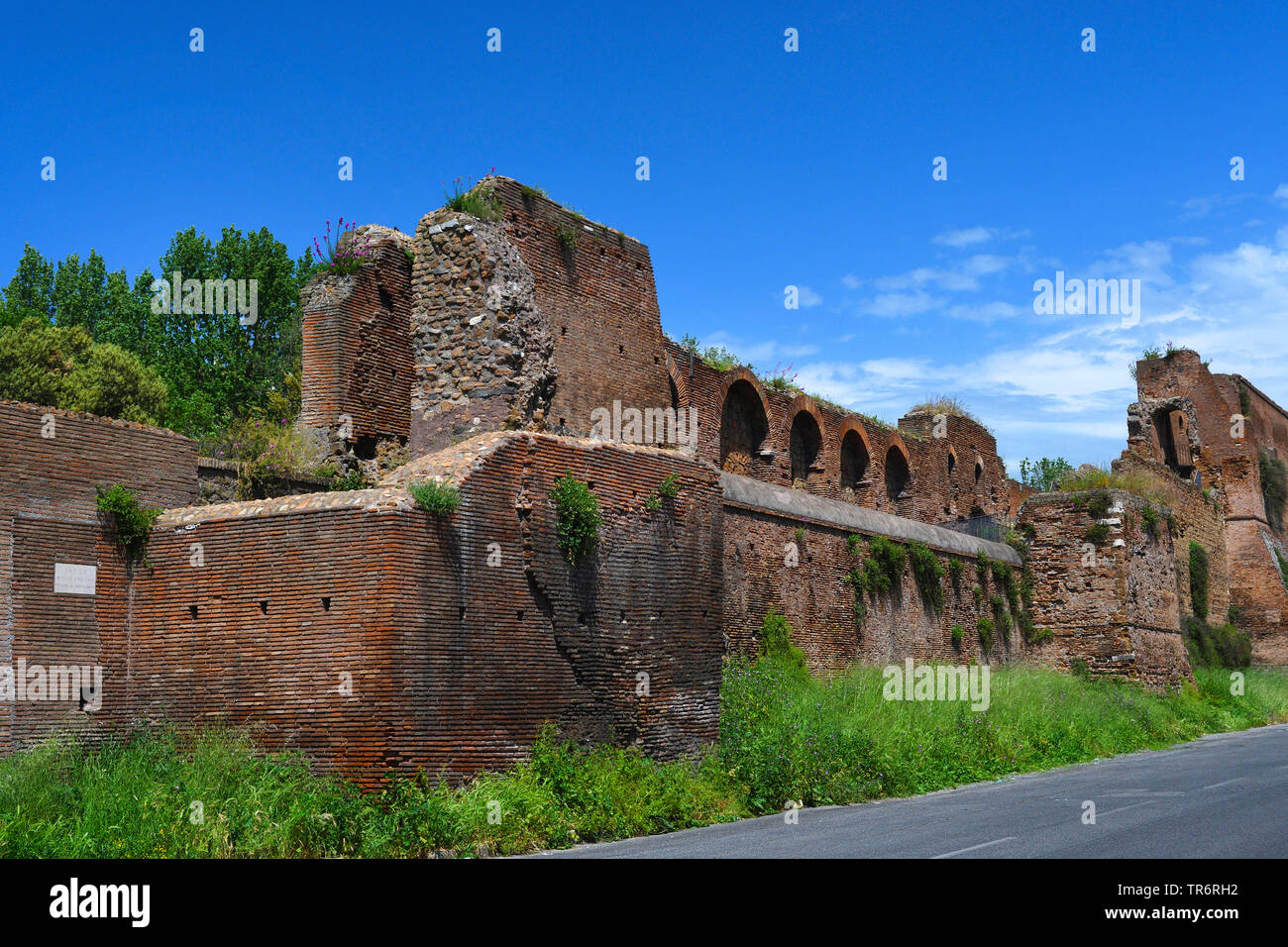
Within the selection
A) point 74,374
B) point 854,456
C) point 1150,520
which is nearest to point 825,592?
point 854,456

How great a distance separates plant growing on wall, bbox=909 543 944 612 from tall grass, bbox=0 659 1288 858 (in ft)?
12.2

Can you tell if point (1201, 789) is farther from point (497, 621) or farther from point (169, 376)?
point (169, 376)

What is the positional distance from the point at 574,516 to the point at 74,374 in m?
25.3

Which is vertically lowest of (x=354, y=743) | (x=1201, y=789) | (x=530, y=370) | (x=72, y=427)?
(x=1201, y=789)

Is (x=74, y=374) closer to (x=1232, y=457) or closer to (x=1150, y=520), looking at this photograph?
(x=1150, y=520)

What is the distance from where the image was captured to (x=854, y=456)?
Result: 28812mm

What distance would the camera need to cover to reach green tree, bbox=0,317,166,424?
107 feet

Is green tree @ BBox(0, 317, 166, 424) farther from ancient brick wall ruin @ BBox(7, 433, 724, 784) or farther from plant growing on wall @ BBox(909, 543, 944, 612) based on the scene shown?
ancient brick wall ruin @ BBox(7, 433, 724, 784)

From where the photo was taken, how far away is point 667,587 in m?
14.4

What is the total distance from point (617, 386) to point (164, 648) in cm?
737

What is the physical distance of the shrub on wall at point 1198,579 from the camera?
1403 inches

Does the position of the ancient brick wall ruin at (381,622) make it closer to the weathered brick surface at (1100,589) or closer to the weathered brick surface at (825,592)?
the weathered brick surface at (825,592)

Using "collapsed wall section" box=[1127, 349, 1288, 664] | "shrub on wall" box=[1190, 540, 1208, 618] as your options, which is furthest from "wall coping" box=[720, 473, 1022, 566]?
"collapsed wall section" box=[1127, 349, 1288, 664]

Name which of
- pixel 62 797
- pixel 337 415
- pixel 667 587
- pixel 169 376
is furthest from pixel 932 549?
pixel 169 376
